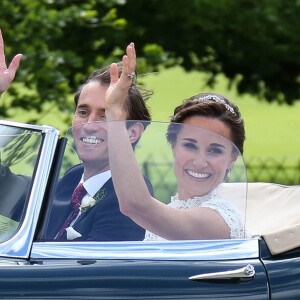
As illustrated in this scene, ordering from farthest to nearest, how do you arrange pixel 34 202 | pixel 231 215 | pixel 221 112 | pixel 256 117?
pixel 256 117 < pixel 221 112 < pixel 231 215 < pixel 34 202

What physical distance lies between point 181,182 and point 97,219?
1.05 ft

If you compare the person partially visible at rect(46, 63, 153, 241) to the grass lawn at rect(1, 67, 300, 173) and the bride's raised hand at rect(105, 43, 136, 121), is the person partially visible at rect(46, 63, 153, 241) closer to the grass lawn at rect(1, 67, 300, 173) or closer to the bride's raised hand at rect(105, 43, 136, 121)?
the bride's raised hand at rect(105, 43, 136, 121)

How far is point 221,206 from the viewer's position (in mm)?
3836

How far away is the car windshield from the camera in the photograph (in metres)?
3.81

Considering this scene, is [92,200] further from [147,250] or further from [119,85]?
[119,85]

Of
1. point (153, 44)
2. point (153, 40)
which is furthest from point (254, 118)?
point (153, 44)

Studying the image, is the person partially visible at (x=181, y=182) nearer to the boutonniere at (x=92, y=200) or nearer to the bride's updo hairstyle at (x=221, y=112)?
the boutonniere at (x=92, y=200)

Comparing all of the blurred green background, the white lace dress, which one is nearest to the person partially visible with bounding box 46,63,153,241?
the white lace dress

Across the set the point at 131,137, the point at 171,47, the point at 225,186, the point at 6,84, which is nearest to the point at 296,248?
the point at 225,186

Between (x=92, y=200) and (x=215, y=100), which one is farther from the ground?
(x=215, y=100)

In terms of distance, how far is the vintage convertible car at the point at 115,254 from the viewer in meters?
3.49

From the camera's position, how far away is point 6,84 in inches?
166

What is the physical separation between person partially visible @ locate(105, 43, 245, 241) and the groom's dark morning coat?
0.03 metres

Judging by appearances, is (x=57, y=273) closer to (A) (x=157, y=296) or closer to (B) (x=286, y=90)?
(A) (x=157, y=296)
